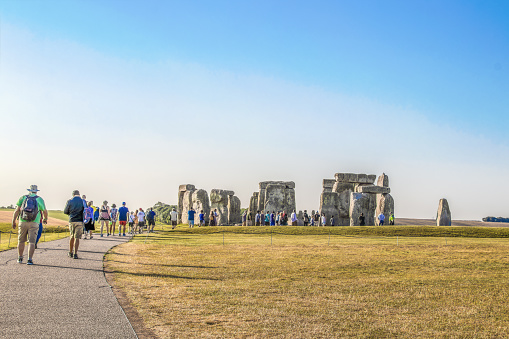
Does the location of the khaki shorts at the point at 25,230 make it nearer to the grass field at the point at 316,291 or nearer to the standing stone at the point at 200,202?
the grass field at the point at 316,291

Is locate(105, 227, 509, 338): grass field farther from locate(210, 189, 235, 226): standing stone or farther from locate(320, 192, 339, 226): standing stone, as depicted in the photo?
locate(210, 189, 235, 226): standing stone

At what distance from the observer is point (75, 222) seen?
13.5 metres

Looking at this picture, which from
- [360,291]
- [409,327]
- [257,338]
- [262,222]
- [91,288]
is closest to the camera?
[257,338]

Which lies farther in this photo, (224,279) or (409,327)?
(224,279)

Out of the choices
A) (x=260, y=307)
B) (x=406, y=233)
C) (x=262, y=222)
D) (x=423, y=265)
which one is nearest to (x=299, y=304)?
(x=260, y=307)

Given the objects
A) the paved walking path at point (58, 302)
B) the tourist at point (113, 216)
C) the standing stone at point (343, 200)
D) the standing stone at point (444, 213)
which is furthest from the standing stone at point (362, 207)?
the paved walking path at point (58, 302)

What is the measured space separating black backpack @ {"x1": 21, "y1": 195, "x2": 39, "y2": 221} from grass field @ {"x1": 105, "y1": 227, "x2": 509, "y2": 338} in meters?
2.03

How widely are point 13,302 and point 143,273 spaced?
403 cm

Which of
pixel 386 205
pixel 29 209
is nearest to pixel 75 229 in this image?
pixel 29 209

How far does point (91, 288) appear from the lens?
362 inches

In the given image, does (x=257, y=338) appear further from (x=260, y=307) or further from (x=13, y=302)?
(x=13, y=302)

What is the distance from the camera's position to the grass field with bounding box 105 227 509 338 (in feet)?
24.6

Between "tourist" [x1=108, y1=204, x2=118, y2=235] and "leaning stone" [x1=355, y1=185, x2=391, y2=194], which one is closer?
"tourist" [x1=108, y1=204, x2=118, y2=235]

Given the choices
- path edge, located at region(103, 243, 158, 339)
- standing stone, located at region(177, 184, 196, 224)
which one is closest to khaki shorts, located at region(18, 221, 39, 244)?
path edge, located at region(103, 243, 158, 339)
